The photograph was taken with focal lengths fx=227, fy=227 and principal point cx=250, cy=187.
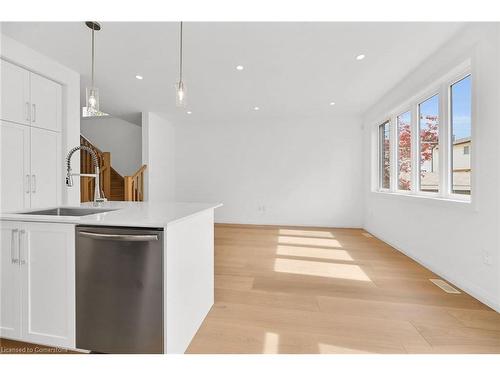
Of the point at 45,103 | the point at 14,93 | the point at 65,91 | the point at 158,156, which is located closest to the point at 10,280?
the point at 14,93

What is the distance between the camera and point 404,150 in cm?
378

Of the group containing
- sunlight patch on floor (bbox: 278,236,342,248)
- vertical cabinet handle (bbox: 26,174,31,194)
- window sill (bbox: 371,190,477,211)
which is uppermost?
vertical cabinet handle (bbox: 26,174,31,194)

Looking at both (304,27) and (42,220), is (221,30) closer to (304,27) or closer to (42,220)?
(304,27)

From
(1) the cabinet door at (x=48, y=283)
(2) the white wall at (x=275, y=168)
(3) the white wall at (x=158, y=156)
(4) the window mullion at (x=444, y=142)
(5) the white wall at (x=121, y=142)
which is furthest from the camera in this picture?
(5) the white wall at (x=121, y=142)

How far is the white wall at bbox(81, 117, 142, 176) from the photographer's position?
654 centimetres

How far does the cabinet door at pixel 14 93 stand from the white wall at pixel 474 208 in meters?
4.99

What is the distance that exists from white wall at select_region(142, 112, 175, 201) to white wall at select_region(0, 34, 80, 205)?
1.60m

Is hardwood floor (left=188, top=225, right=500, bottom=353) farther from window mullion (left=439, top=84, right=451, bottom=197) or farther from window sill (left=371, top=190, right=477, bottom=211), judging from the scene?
window mullion (left=439, top=84, right=451, bottom=197)

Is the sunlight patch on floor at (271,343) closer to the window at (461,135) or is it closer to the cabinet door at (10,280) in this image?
the cabinet door at (10,280)

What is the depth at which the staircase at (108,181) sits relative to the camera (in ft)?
14.4

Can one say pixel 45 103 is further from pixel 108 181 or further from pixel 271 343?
pixel 271 343

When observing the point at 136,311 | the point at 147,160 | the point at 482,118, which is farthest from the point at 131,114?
the point at 482,118

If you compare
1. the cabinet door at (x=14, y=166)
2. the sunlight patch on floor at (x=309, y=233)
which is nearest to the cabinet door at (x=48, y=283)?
the cabinet door at (x=14, y=166)

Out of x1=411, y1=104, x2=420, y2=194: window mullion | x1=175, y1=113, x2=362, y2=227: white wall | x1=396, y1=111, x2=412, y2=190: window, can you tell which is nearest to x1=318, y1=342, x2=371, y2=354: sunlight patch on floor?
x1=411, y1=104, x2=420, y2=194: window mullion
